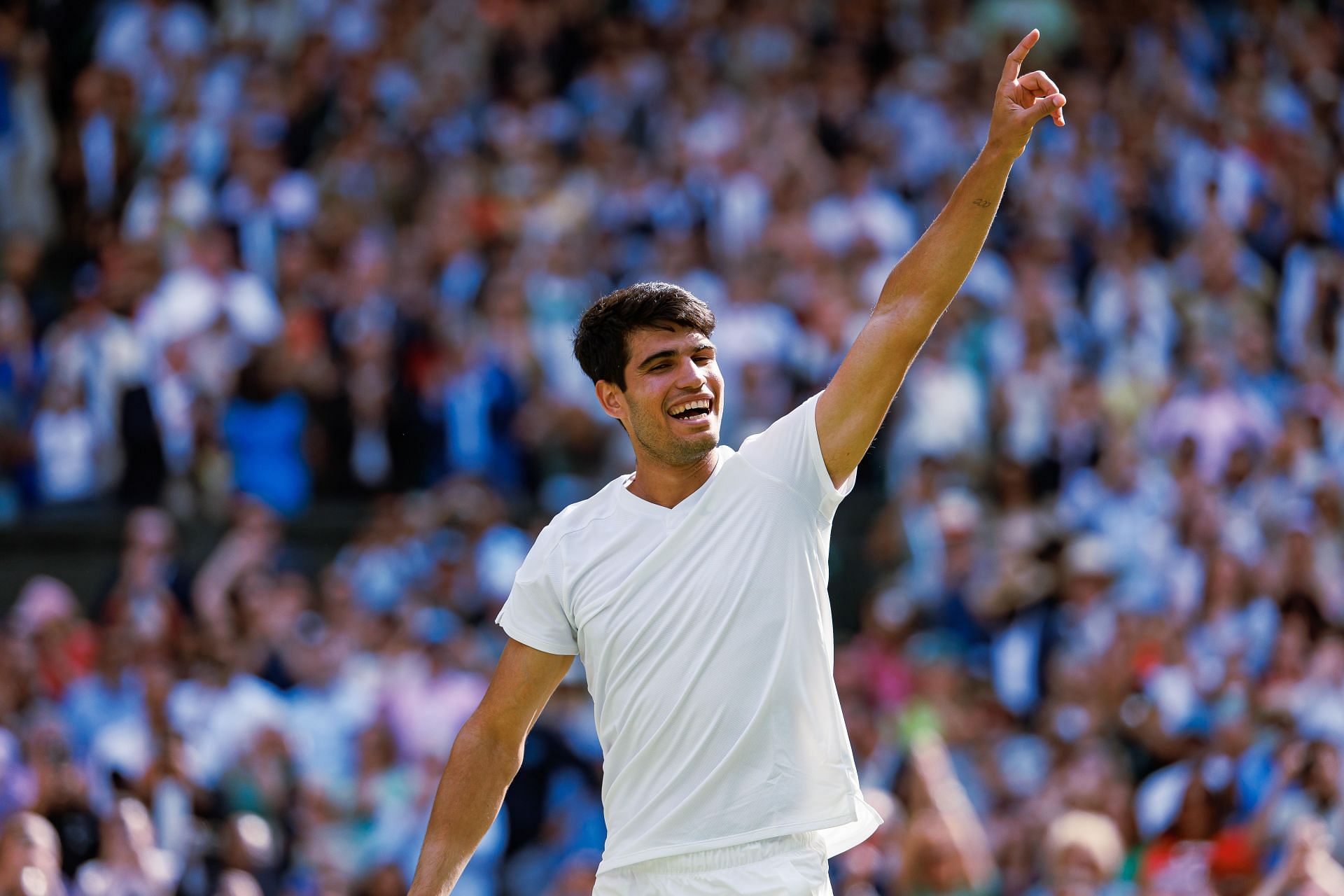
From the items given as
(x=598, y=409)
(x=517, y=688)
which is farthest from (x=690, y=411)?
(x=598, y=409)

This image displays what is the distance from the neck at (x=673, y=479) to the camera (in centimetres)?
397

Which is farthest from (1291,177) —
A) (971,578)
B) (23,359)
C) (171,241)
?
(23,359)

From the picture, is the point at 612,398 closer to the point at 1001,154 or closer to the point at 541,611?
the point at 541,611

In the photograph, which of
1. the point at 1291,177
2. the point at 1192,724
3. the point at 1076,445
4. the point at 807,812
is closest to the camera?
the point at 807,812

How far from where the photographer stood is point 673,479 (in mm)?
3979

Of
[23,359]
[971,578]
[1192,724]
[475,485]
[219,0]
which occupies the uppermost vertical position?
[219,0]

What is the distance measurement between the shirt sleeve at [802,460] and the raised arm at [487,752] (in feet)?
2.15

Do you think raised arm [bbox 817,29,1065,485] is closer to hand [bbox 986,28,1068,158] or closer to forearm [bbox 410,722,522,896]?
hand [bbox 986,28,1068,158]

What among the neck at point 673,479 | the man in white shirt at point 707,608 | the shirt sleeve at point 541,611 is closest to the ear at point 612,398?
Result: the man in white shirt at point 707,608

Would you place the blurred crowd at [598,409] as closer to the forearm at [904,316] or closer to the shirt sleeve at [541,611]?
the shirt sleeve at [541,611]

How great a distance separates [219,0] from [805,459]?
41.0ft

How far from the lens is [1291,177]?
43.6 feet

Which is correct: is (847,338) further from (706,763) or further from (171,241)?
(706,763)

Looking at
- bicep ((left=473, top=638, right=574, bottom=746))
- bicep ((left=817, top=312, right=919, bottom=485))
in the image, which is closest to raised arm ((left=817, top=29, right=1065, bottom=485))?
bicep ((left=817, top=312, right=919, bottom=485))
